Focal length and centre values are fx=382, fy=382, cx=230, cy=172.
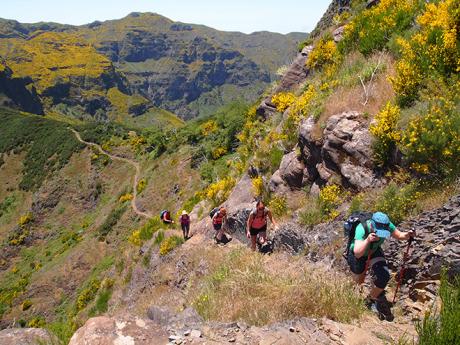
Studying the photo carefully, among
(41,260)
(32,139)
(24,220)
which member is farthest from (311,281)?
(32,139)

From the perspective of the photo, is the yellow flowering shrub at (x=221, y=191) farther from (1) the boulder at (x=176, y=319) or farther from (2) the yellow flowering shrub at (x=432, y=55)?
(1) the boulder at (x=176, y=319)

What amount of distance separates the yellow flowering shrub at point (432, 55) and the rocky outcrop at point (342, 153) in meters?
1.12

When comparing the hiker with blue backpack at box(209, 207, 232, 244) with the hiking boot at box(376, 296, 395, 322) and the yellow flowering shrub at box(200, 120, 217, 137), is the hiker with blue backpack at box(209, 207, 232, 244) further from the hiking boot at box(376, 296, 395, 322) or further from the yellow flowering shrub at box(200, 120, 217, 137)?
the yellow flowering shrub at box(200, 120, 217, 137)

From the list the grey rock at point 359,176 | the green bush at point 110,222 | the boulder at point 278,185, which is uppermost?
the grey rock at point 359,176

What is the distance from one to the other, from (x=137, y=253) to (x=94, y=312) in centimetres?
329

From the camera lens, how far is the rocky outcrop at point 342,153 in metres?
8.23

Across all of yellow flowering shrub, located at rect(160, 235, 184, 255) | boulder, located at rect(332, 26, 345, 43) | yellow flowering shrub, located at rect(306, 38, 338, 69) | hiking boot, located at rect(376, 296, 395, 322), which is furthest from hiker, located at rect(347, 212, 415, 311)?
boulder, located at rect(332, 26, 345, 43)

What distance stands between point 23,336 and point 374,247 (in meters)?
5.54

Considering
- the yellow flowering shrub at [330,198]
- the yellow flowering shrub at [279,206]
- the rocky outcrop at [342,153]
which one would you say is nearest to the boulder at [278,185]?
the yellow flowering shrub at [279,206]

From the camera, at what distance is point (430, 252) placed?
18.6 feet

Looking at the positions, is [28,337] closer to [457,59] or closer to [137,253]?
[457,59]

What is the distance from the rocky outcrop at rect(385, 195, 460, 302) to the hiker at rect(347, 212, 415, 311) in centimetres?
45

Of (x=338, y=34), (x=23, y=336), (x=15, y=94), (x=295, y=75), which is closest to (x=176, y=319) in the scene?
(x=23, y=336)

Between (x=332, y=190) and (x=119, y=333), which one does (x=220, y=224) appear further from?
(x=119, y=333)
